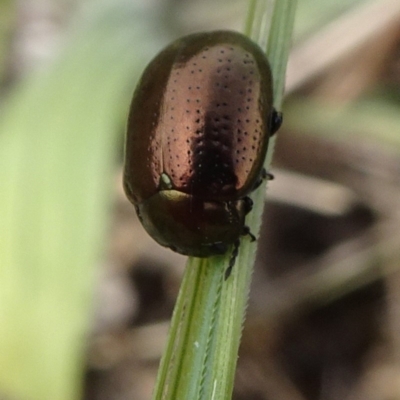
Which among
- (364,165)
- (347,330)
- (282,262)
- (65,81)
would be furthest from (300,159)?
(65,81)

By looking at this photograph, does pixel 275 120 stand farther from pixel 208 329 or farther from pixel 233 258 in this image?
pixel 208 329

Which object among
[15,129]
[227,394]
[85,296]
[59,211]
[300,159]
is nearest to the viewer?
[227,394]

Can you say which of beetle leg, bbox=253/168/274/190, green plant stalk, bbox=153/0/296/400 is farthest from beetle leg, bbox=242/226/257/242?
beetle leg, bbox=253/168/274/190

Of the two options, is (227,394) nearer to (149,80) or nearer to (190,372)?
(190,372)

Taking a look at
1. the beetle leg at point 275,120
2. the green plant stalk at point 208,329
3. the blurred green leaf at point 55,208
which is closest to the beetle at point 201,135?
the beetle leg at point 275,120

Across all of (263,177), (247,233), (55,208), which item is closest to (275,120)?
(263,177)

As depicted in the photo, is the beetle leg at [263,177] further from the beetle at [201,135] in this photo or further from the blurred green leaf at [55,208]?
the blurred green leaf at [55,208]
